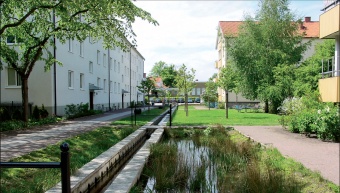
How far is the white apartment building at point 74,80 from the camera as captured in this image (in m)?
21.9

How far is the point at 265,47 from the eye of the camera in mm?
31625

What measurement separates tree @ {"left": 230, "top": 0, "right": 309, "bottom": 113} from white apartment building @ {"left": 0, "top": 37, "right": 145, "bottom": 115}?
13469 millimetres

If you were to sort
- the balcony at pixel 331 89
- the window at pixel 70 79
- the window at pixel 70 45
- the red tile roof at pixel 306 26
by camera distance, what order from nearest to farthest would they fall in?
the balcony at pixel 331 89, the window at pixel 70 45, the window at pixel 70 79, the red tile roof at pixel 306 26

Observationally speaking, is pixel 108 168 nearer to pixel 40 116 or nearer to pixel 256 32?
pixel 40 116

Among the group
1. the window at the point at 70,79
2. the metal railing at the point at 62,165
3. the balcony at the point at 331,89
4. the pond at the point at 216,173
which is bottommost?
the pond at the point at 216,173

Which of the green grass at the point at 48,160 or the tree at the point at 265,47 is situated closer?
the green grass at the point at 48,160

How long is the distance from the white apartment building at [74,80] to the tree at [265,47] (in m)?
13.5

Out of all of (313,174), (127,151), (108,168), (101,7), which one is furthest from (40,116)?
(313,174)

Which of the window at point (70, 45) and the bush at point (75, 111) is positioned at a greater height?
the window at point (70, 45)

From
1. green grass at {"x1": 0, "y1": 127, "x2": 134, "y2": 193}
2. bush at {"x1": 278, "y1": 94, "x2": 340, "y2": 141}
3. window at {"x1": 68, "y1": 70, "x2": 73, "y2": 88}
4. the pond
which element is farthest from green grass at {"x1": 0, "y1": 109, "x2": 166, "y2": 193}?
window at {"x1": 68, "y1": 70, "x2": 73, "y2": 88}

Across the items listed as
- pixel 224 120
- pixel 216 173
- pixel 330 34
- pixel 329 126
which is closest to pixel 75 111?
A: pixel 224 120

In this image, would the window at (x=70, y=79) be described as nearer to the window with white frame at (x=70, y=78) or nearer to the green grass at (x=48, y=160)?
the window with white frame at (x=70, y=78)

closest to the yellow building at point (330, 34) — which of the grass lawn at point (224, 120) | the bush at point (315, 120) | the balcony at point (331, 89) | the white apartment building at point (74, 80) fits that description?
the balcony at point (331, 89)

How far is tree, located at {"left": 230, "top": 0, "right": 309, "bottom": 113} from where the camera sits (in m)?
30.9
